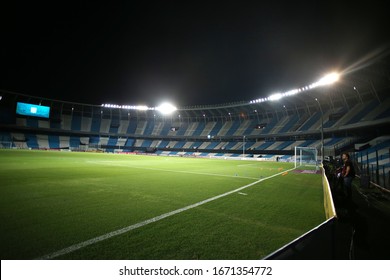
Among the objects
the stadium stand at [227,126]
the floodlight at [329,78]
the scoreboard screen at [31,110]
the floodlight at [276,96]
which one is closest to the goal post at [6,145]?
the stadium stand at [227,126]

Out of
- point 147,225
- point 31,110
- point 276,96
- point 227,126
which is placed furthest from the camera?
point 227,126

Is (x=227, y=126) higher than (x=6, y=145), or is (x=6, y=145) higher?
(x=227, y=126)

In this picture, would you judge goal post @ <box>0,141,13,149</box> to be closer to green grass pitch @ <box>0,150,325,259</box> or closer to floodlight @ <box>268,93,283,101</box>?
green grass pitch @ <box>0,150,325,259</box>

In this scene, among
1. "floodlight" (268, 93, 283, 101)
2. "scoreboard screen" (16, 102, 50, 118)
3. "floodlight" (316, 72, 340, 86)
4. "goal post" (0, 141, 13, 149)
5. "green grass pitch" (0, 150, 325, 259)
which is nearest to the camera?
"green grass pitch" (0, 150, 325, 259)

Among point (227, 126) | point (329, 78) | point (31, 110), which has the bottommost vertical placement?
point (227, 126)

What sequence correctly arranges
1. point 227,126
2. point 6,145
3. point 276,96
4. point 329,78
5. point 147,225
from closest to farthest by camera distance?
point 147,225
point 329,78
point 276,96
point 6,145
point 227,126

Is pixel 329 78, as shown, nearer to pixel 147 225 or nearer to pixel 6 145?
pixel 147 225

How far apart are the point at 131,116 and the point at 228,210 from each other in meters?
86.4

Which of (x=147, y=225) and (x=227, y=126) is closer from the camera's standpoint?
(x=147, y=225)

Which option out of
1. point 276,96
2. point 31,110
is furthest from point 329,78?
point 31,110

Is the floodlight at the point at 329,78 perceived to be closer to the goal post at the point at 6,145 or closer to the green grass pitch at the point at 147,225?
the green grass pitch at the point at 147,225

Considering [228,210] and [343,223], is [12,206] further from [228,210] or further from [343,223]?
[343,223]

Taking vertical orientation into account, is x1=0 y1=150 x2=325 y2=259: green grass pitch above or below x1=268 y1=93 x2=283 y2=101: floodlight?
below

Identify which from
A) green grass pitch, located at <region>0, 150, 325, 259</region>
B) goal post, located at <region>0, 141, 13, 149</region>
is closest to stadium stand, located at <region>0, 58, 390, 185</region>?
goal post, located at <region>0, 141, 13, 149</region>
